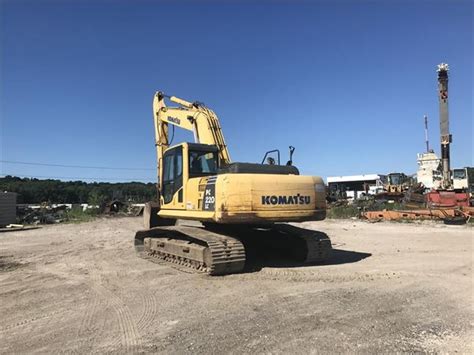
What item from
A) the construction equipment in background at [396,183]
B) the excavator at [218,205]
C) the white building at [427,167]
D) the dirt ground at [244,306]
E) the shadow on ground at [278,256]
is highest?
the white building at [427,167]

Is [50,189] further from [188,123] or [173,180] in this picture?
[173,180]

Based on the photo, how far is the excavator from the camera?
336 inches

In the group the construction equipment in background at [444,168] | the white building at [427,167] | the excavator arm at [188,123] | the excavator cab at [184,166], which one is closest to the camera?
the excavator cab at [184,166]

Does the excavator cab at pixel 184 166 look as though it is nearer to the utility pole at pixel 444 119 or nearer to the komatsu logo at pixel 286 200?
the komatsu logo at pixel 286 200

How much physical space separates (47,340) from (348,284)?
4743mm

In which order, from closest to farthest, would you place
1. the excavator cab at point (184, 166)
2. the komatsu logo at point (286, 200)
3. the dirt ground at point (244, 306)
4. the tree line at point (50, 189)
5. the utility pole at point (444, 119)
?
the dirt ground at point (244, 306)
the komatsu logo at point (286, 200)
the excavator cab at point (184, 166)
the utility pole at point (444, 119)
the tree line at point (50, 189)

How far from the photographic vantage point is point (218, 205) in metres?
8.58

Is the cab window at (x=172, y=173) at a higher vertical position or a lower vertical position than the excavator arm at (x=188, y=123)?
lower

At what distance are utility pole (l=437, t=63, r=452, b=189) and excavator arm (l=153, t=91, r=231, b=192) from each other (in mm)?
→ 27775

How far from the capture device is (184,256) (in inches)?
372

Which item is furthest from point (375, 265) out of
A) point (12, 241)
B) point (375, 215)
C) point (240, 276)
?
point (375, 215)

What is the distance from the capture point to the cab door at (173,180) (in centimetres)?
1033

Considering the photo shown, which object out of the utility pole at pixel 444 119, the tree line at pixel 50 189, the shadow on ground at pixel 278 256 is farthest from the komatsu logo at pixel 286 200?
the tree line at pixel 50 189

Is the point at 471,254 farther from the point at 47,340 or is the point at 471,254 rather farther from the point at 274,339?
the point at 47,340
